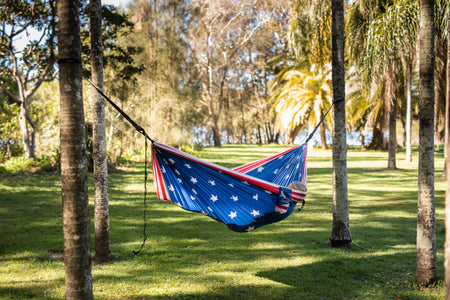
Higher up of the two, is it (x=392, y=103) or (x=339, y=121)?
(x=392, y=103)

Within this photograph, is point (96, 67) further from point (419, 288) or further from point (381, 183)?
point (381, 183)

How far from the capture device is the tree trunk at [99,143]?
442cm

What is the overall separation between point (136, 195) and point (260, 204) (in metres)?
5.81

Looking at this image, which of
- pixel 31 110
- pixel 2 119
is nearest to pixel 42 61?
pixel 2 119

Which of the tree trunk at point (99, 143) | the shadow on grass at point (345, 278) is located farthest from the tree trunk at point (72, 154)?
the shadow on grass at point (345, 278)

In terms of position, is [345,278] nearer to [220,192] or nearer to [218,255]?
[218,255]

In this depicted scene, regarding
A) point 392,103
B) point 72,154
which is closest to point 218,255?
point 72,154

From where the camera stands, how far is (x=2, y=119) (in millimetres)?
15109

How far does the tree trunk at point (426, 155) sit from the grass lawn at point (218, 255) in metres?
0.29

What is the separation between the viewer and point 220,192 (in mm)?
4016

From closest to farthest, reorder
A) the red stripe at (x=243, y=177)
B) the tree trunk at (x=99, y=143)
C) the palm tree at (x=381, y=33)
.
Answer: the red stripe at (x=243, y=177)
the tree trunk at (x=99, y=143)
the palm tree at (x=381, y=33)

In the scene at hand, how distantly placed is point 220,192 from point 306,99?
16.8 m

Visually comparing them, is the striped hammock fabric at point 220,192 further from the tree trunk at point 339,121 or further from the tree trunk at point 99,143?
the tree trunk at point 339,121

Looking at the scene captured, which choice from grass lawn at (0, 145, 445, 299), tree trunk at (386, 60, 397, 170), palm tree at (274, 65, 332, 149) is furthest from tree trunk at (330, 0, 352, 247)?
palm tree at (274, 65, 332, 149)
